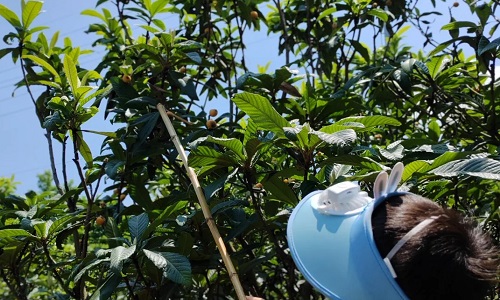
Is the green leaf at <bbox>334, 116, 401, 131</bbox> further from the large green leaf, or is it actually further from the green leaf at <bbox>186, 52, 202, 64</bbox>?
the green leaf at <bbox>186, 52, 202, 64</bbox>

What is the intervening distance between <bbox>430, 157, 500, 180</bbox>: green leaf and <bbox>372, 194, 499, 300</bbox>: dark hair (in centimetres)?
49

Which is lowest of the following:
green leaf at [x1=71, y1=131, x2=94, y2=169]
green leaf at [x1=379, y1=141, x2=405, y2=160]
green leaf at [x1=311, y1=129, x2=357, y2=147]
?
green leaf at [x1=379, y1=141, x2=405, y2=160]

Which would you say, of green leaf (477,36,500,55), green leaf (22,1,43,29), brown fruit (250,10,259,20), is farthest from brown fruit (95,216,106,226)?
green leaf (477,36,500,55)

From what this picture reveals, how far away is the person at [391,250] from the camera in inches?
45.4

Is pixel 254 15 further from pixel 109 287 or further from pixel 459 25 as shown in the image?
pixel 109 287

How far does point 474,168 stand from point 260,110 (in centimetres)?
56

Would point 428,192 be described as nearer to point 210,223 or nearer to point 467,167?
point 467,167

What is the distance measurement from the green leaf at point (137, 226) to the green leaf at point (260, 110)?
472 millimetres

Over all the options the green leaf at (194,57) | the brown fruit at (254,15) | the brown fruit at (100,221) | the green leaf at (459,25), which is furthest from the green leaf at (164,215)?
the brown fruit at (254,15)

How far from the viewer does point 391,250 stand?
116 cm

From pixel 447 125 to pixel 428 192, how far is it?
1.22 meters

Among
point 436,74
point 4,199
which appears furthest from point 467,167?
point 4,199

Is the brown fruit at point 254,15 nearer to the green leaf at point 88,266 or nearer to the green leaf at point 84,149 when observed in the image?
the green leaf at point 84,149

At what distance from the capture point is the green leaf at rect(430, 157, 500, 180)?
1.68 m
